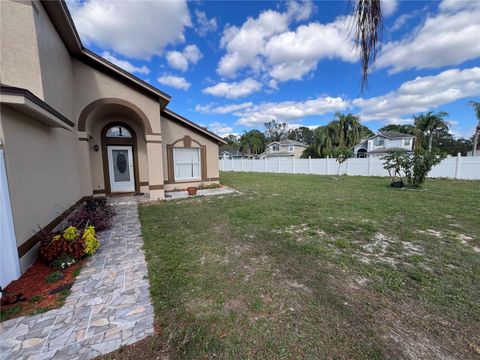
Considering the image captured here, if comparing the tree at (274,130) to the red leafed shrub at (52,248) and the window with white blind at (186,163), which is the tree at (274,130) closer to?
the window with white blind at (186,163)

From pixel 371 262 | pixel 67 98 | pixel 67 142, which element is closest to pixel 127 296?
pixel 371 262

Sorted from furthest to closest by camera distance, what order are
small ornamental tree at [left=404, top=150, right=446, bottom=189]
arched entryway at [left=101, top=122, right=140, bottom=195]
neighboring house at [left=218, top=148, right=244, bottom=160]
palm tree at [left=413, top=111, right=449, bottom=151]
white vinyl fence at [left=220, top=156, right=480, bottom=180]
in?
1. neighboring house at [left=218, top=148, right=244, bottom=160]
2. palm tree at [left=413, top=111, right=449, bottom=151]
3. white vinyl fence at [left=220, top=156, right=480, bottom=180]
4. small ornamental tree at [left=404, top=150, right=446, bottom=189]
5. arched entryway at [left=101, top=122, right=140, bottom=195]

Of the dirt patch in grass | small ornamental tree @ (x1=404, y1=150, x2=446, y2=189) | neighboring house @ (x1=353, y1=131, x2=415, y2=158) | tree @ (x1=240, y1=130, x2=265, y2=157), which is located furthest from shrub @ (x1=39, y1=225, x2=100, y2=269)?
tree @ (x1=240, y1=130, x2=265, y2=157)

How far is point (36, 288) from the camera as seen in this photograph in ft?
9.02

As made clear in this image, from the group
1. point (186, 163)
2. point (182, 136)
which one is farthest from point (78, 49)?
point (186, 163)

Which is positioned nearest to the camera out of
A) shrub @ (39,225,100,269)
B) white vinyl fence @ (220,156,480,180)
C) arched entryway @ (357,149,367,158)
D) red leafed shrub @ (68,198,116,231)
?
shrub @ (39,225,100,269)

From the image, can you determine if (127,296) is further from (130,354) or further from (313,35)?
(313,35)

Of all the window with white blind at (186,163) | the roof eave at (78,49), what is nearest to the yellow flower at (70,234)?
the roof eave at (78,49)

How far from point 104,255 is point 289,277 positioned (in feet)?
10.8

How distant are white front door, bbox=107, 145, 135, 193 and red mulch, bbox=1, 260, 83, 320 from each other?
6.25m

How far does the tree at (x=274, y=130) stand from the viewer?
5628 cm

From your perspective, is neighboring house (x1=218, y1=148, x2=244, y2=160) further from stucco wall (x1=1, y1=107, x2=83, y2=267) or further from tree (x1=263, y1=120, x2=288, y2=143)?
stucco wall (x1=1, y1=107, x2=83, y2=267)

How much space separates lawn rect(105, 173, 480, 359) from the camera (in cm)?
187

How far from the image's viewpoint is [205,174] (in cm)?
1109
